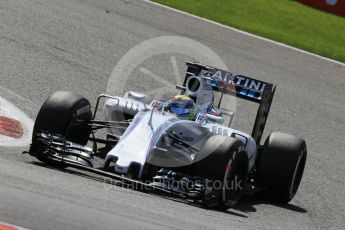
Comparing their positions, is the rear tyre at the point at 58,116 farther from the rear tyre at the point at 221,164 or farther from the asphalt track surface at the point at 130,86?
the rear tyre at the point at 221,164

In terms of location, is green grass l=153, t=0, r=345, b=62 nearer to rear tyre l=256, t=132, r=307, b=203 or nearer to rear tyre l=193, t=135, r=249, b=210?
rear tyre l=256, t=132, r=307, b=203

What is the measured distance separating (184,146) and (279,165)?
1.09m

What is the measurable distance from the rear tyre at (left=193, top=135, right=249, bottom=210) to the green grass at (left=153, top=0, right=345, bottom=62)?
9231mm

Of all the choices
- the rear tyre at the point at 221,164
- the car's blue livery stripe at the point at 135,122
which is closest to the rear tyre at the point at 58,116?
the car's blue livery stripe at the point at 135,122

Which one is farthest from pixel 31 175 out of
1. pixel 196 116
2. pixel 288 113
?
pixel 288 113

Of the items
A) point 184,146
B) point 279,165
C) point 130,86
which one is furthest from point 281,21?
point 184,146

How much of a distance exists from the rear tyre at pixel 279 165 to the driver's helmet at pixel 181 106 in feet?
2.89

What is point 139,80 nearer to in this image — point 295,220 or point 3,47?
point 3,47

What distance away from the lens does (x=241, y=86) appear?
9.88 meters

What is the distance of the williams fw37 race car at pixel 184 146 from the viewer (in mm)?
7793

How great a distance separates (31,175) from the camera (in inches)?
271
